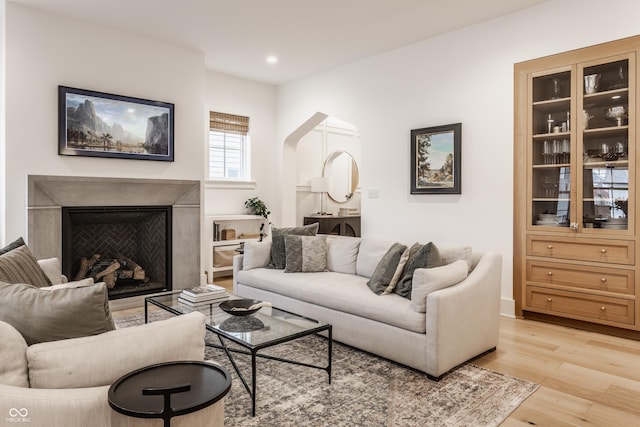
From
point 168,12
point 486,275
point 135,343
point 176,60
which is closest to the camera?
point 135,343

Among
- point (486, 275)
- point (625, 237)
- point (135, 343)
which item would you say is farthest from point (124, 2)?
point (625, 237)

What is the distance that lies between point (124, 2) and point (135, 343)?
3640 mm

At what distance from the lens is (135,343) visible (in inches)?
53.3

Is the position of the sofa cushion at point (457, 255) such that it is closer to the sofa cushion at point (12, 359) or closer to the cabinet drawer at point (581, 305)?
the cabinet drawer at point (581, 305)

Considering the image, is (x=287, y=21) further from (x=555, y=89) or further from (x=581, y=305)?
(x=581, y=305)

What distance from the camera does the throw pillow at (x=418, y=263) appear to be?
9.69 ft

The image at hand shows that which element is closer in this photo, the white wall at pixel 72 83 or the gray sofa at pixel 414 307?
the gray sofa at pixel 414 307

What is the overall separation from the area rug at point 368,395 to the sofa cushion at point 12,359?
1.12 m

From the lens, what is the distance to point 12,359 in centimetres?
118

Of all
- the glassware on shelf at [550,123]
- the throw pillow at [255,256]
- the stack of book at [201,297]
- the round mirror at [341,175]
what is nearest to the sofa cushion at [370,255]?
the throw pillow at [255,256]

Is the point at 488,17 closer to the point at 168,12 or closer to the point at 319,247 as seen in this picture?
the point at 319,247

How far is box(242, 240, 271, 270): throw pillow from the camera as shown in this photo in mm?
4254

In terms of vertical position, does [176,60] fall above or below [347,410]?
above

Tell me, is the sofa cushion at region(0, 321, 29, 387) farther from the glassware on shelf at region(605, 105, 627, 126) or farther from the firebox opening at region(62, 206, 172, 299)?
the glassware on shelf at region(605, 105, 627, 126)
